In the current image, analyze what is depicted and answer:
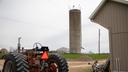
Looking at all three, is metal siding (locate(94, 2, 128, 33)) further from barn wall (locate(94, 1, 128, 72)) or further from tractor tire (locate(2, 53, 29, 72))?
tractor tire (locate(2, 53, 29, 72))

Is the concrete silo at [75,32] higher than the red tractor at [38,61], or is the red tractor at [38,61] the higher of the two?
the concrete silo at [75,32]

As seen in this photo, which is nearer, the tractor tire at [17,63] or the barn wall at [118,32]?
the tractor tire at [17,63]

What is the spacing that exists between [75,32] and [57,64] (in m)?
65.8

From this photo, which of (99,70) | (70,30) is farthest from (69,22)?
(99,70)

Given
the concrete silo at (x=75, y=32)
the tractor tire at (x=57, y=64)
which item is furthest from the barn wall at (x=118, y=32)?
the concrete silo at (x=75, y=32)

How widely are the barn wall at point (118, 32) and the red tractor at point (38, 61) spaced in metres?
4.82

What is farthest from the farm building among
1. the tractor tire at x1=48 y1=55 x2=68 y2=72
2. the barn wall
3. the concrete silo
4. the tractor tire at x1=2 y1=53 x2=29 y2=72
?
the concrete silo

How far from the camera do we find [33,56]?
434 inches

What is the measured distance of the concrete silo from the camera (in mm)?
77188

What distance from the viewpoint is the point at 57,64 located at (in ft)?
37.8

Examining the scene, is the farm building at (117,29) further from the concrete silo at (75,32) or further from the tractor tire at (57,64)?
the concrete silo at (75,32)

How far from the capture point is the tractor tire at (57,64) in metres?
11.3

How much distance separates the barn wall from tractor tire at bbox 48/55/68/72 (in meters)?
4.77

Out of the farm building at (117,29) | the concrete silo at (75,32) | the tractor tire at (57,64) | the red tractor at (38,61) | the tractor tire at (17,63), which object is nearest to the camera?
the tractor tire at (17,63)
